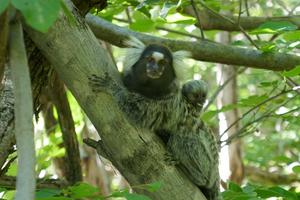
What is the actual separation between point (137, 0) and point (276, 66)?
1064mm

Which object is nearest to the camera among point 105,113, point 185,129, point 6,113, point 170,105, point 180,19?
point 105,113

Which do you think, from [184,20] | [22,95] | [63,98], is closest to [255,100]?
[184,20]

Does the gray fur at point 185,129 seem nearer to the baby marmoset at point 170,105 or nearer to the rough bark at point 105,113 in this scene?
the baby marmoset at point 170,105

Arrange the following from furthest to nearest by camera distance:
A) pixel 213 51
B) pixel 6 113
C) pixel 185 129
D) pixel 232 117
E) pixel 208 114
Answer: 1. pixel 232 117
2. pixel 208 114
3. pixel 213 51
4. pixel 185 129
5. pixel 6 113

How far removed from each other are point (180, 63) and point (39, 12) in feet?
7.99

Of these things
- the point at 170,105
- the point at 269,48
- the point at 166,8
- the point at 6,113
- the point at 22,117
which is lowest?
the point at 22,117

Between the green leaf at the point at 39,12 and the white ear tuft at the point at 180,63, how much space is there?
2400mm

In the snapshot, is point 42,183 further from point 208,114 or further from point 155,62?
point 208,114

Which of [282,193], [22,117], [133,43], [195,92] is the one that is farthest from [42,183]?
[22,117]

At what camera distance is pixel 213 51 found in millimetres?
3846

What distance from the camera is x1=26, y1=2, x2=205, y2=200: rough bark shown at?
232 centimetres

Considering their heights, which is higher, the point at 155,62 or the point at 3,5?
the point at 155,62

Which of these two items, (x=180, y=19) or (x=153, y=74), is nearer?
(x=153, y=74)

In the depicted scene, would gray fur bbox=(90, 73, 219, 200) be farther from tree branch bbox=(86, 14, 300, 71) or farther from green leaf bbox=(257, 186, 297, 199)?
green leaf bbox=(257, 186, 297, 199)
